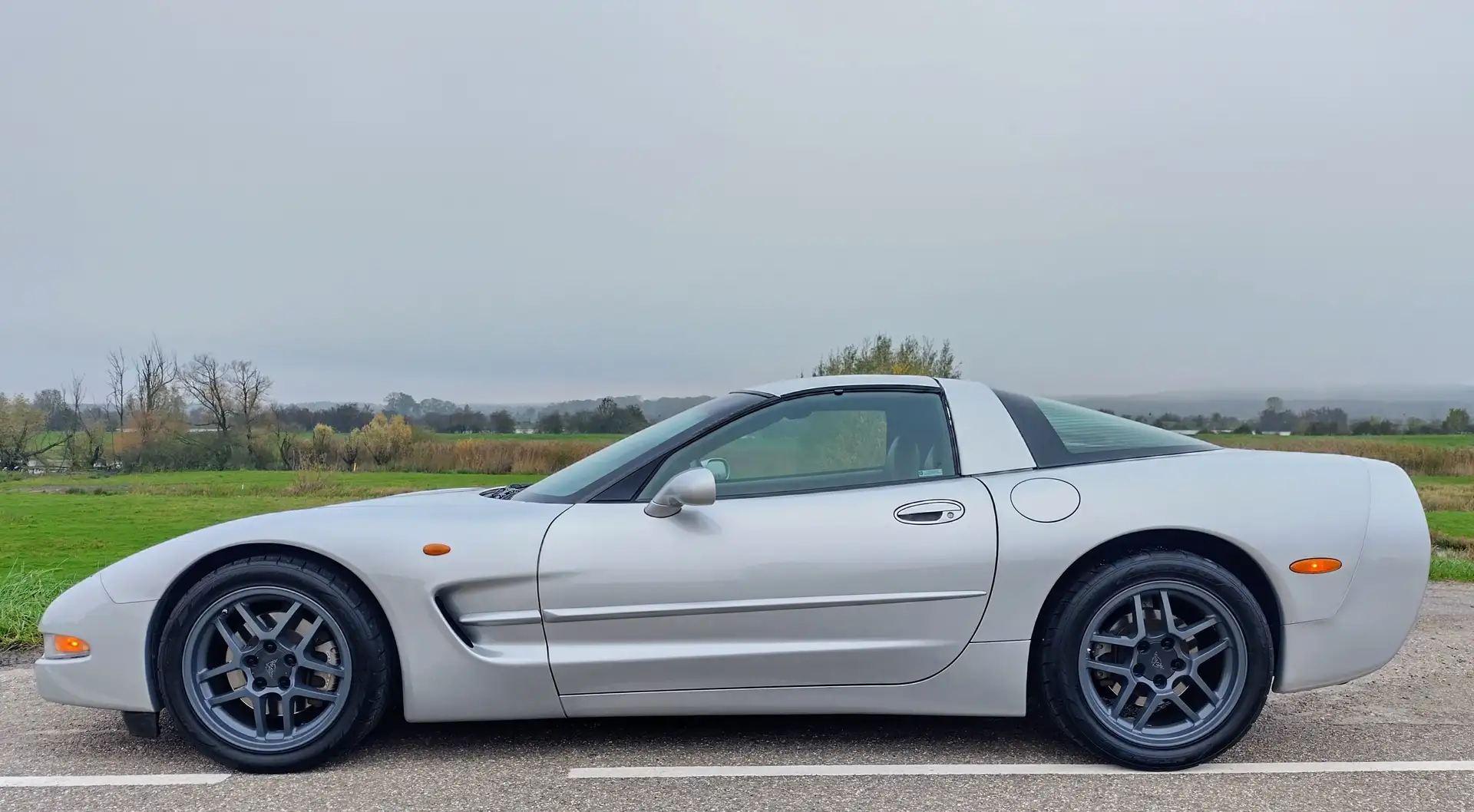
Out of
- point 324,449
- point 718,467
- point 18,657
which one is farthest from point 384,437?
point 718,467

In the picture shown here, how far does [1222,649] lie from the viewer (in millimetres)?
2848

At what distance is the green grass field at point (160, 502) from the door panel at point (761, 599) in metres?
9.28

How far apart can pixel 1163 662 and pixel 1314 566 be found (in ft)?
1.97

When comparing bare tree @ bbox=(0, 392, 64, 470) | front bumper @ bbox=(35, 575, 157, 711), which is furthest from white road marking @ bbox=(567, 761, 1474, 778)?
bare tree @ bbox=(0, 392, 64, 470)

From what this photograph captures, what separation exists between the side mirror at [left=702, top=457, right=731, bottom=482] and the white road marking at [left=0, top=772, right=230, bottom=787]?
6.20 ft

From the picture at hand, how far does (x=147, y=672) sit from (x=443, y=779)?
1080mm

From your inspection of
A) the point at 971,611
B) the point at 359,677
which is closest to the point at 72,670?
the point at 359,677

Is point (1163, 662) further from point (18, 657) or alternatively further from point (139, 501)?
point (139, 501)

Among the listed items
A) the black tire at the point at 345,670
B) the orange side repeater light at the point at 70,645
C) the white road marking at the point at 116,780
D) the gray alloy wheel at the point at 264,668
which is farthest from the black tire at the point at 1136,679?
the orange side repeater light at the point at 70,645

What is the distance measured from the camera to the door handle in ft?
9.27

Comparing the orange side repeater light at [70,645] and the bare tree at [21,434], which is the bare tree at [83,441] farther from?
the orange side repeater light at [70,645]

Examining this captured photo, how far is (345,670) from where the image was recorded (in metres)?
2.81

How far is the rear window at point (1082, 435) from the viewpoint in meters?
3.08

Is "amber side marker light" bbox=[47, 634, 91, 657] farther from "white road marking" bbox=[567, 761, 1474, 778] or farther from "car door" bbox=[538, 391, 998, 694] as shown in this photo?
"white road marking" bbox=[567, 761, 1474, 778]
